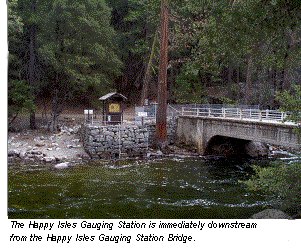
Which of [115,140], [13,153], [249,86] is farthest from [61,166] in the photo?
[249,86]

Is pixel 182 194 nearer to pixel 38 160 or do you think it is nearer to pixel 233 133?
pixel 233 133

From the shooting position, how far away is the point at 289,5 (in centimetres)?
961

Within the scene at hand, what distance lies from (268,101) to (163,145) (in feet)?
37.9

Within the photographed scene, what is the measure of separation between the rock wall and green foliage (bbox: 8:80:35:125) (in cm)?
453

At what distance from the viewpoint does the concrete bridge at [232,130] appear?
16828 mm

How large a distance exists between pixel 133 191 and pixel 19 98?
1431cm

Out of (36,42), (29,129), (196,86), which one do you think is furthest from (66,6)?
(196,86)

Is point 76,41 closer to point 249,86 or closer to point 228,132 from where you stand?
point 228,132

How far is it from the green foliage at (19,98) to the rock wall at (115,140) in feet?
14.9

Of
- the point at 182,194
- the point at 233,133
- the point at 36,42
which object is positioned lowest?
the point at 182,194

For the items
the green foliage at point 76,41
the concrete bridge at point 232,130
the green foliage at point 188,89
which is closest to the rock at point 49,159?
the green foliage at point 76,41

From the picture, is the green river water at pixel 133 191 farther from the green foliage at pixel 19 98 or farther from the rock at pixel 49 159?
the green foliage at pixel 19 98

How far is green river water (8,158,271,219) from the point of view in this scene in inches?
467

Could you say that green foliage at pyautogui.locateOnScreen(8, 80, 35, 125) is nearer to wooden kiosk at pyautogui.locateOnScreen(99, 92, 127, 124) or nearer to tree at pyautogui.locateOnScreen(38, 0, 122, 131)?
tree at pyautogui.locateOnScreen(38, 0, 122, 131)
